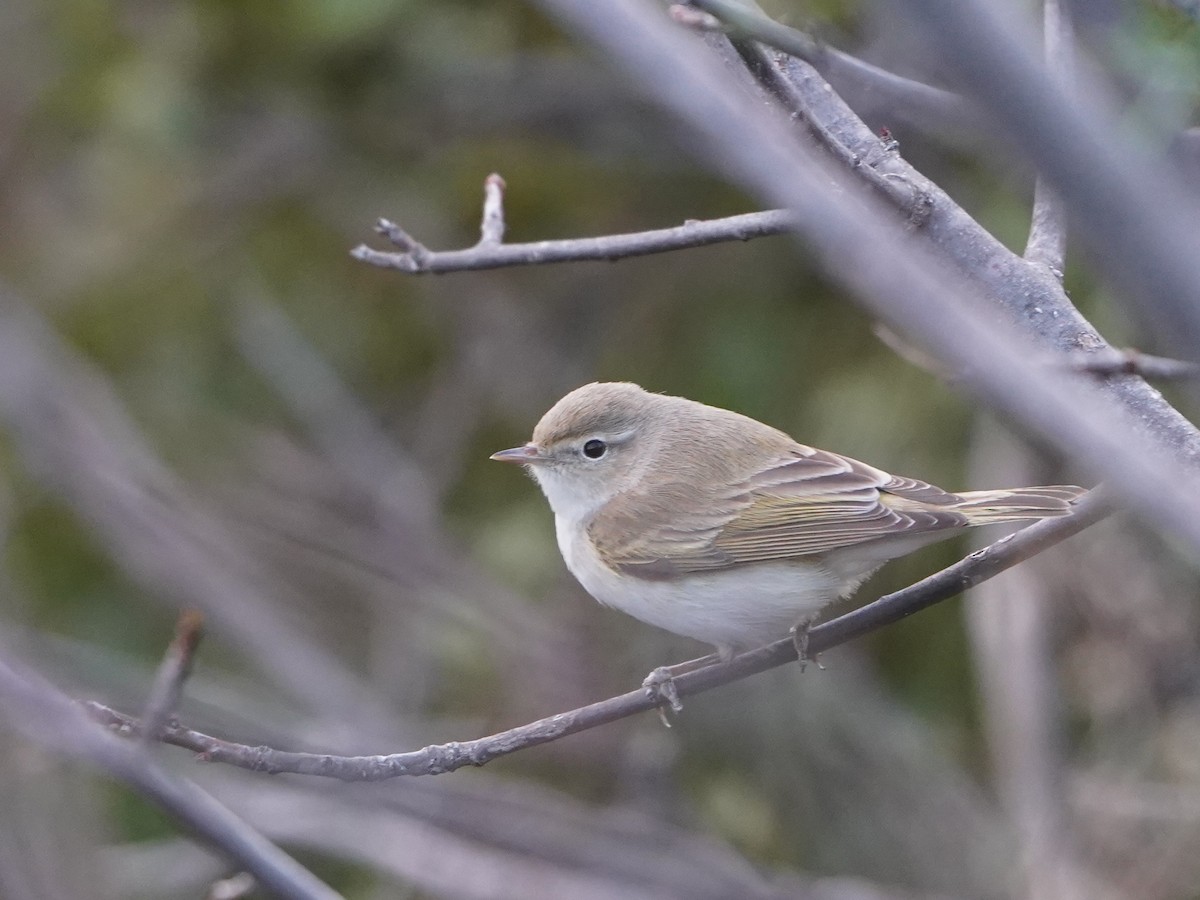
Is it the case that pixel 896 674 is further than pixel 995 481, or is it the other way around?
pixel 896 674

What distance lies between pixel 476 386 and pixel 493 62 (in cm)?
163

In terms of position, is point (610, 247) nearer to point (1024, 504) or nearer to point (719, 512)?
point (1024, 504)

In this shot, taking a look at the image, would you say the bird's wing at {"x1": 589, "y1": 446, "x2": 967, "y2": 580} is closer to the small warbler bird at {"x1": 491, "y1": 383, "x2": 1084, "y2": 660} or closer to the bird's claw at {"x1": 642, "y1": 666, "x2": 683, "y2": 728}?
the small warbler bird at {"x1": 491, "y1": 383, "x2": 1084, "y2": 660}

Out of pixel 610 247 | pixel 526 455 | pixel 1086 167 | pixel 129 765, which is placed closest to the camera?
pixel 1086 167

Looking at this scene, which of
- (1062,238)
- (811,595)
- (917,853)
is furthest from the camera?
(917,853)

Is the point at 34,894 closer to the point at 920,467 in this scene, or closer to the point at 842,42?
the point at 842,42

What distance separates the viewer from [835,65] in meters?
2.62

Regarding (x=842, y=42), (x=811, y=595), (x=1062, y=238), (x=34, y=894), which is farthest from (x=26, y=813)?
(x=842, y=42)

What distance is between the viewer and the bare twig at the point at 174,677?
2133 millimetres

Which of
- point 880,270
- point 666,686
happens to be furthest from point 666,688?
point 880,270

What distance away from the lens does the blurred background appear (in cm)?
526

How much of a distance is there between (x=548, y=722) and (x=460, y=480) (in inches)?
166

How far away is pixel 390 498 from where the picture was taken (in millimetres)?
6543

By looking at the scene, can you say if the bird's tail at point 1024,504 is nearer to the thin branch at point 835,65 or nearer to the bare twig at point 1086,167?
the thin branch at point 835,65
